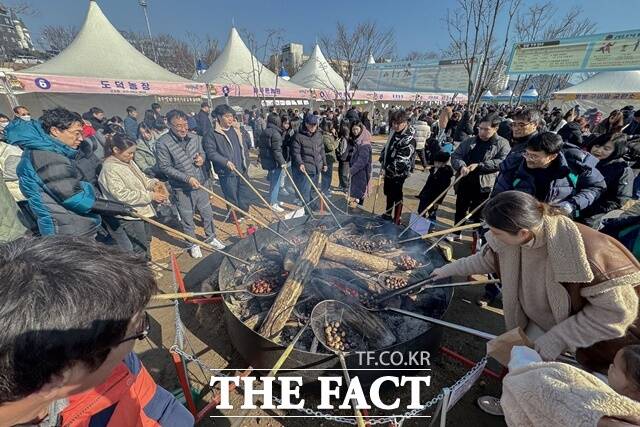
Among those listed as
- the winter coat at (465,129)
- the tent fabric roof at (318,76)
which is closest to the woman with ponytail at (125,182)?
the winter coat at (465,129)

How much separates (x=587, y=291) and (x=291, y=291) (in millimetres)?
2702

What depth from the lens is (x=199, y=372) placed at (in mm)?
3203

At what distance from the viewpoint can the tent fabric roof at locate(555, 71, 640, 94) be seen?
1691cm

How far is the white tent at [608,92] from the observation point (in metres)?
17.0

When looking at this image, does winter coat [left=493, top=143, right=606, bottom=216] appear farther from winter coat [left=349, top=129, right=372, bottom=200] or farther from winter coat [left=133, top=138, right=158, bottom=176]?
winter coat [left=133, top=138, right=158, bottom=176]

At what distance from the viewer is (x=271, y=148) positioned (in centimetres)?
671

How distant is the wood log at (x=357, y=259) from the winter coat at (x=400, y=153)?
2.41m

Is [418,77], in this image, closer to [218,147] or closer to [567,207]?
[218,147]

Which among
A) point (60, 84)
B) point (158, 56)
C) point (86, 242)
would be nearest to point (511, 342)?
point (86, 242)

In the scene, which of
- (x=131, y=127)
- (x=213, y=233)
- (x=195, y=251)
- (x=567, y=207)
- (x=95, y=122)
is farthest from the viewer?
(x=131, y=127)

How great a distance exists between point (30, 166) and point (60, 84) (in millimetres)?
9913

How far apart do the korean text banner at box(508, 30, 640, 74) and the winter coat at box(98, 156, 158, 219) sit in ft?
64.1

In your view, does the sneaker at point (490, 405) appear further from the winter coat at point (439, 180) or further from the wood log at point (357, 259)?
the winter coat at point (439, 180)

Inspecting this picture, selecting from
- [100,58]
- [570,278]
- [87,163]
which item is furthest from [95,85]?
[570,278]
